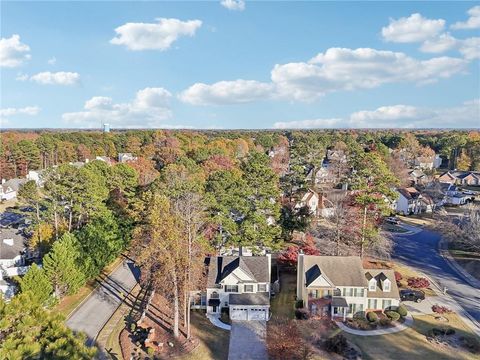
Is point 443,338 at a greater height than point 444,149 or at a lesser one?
lesser

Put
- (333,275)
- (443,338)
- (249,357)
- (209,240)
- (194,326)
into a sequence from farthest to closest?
(209,240), (333,275), (194,326), (443,338), (249,357)

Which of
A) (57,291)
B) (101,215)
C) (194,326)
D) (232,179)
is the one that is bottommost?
(194,326)

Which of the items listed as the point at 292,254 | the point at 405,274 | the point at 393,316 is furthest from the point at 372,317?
the point at 405,274

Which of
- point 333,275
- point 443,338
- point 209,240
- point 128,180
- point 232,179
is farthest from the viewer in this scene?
point 128,180

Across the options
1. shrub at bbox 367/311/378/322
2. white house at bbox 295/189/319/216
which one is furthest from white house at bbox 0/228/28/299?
white house at bbox 295/189/319/216

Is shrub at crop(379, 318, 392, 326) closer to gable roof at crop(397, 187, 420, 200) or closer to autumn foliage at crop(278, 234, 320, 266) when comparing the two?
autumn foliage at crop(278, 234, 320, 266)

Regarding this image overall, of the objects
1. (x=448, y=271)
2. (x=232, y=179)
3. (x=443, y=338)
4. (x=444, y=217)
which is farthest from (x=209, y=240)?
(x=444, y=217)

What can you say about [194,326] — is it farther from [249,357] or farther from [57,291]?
[57,291]

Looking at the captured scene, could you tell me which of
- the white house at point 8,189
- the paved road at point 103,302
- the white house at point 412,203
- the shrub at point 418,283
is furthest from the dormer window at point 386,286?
the white house at point 8,189
